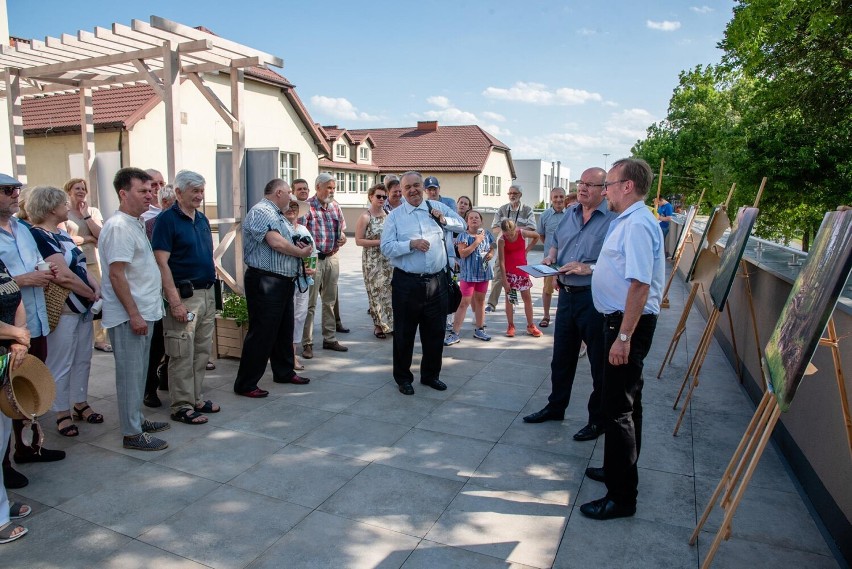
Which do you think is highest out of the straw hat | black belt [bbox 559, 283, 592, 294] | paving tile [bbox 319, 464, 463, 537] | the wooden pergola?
the wooden pergola

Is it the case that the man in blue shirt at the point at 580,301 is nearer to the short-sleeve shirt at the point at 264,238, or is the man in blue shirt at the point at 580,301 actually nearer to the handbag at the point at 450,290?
the handbag at the point at 450,290

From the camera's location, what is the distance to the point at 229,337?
5.94 meters

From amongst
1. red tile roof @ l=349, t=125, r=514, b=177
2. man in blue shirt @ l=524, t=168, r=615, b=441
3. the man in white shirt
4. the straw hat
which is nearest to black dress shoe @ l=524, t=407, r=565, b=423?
man in blue shirt @ l=524, t=168, r=615, b=441

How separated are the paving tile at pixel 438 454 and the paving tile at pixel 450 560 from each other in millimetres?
Result: 756

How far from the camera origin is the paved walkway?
2818mm

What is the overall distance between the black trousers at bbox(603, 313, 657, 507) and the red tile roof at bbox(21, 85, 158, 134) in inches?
657

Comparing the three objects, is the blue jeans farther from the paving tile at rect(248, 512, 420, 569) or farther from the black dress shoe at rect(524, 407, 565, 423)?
the black dress shoe at rect(524, 407, 565, 423)

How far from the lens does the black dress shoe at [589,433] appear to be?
419 centimetres

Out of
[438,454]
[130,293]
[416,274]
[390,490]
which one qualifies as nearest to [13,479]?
[130,293]

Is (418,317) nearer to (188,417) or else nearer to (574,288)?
(574,288)

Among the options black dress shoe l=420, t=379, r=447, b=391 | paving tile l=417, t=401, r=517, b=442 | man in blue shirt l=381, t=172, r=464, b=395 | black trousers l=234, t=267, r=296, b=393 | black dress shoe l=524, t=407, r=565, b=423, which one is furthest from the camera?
black dress shoe l=420, t=379, r=447, b=391

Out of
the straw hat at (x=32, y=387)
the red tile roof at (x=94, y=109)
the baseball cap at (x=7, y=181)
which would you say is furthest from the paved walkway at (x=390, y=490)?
the red tile roof at (x=94, y=109)

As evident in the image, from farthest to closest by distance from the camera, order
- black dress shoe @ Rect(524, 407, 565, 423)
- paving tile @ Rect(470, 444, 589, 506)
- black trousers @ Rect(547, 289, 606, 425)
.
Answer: black dress shoe @ Rect(524, 407, 565, 423), black trousers @ Rect(547, 289, 606, 425), paving tile @ Rect(470, 444, 589, 506)

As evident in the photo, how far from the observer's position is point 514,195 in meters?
7.71
